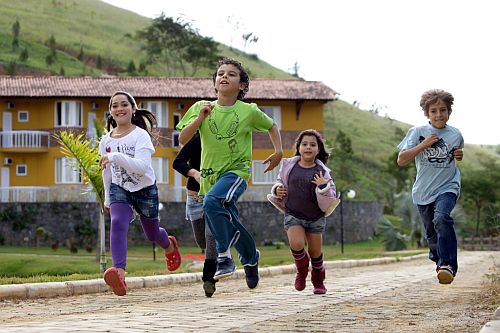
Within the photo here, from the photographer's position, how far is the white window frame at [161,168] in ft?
173

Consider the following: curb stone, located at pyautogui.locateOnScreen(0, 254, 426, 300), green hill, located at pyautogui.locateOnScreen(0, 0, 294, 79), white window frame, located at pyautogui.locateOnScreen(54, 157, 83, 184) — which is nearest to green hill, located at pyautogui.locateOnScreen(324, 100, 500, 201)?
green hill, located at pyautogui.locateOnScreen(0, 0, 294, 79)

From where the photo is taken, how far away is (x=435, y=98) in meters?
9.83

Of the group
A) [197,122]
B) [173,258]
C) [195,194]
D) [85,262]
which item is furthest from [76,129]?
[197,122]

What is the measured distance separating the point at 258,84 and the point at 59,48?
4385 centimetres

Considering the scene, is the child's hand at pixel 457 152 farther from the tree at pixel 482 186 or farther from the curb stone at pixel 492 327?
the tree at pixel 482 186

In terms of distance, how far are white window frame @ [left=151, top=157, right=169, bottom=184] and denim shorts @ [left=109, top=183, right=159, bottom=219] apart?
43192mm

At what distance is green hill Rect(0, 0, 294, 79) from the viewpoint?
271ft

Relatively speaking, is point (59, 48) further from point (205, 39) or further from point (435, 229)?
point (435, 229)

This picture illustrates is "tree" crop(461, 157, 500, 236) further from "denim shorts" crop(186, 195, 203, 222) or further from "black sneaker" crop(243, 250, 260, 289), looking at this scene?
"black sneaker" crop(243, 250, 260, 289)

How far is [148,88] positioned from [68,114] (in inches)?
170

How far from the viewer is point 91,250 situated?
4406 centimetres

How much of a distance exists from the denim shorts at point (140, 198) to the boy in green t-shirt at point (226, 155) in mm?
478

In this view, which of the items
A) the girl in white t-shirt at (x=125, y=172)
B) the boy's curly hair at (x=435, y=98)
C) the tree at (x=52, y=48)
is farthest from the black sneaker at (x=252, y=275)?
the tree at (x=52, y=48)

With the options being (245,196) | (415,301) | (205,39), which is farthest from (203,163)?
(205,39)
